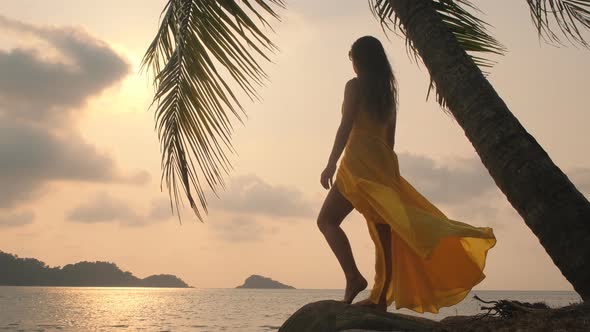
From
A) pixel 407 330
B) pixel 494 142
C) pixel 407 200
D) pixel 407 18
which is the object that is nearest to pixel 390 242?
pixel 407 200

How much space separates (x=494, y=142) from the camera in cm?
402

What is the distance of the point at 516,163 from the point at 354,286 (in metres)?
1.30

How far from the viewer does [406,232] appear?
4031 mm

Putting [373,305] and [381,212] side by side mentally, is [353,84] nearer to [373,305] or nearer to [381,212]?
[381,212]

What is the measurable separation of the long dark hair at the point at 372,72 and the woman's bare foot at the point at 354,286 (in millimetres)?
1121

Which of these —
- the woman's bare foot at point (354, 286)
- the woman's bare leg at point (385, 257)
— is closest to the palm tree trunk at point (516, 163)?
the woman's bare leg at point (385, 257)

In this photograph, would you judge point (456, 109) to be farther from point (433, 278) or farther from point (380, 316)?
point (380, 316)

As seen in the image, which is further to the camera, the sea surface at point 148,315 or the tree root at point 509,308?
the sea surface at point 148,315

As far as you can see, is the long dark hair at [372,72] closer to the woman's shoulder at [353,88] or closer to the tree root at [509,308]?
the woman's shoulder at [353,88]

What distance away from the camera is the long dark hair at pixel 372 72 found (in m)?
4.29

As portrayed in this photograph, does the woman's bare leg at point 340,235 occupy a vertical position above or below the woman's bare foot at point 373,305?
above

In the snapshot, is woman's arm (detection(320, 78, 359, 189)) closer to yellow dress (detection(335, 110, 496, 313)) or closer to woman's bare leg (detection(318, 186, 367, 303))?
yellow dress (detection(335, 110, 496, 313))

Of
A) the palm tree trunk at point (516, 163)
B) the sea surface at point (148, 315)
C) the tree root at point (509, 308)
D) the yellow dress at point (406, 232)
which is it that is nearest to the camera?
the palm tree trunk at point (516, 163)

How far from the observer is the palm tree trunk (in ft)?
12.2
